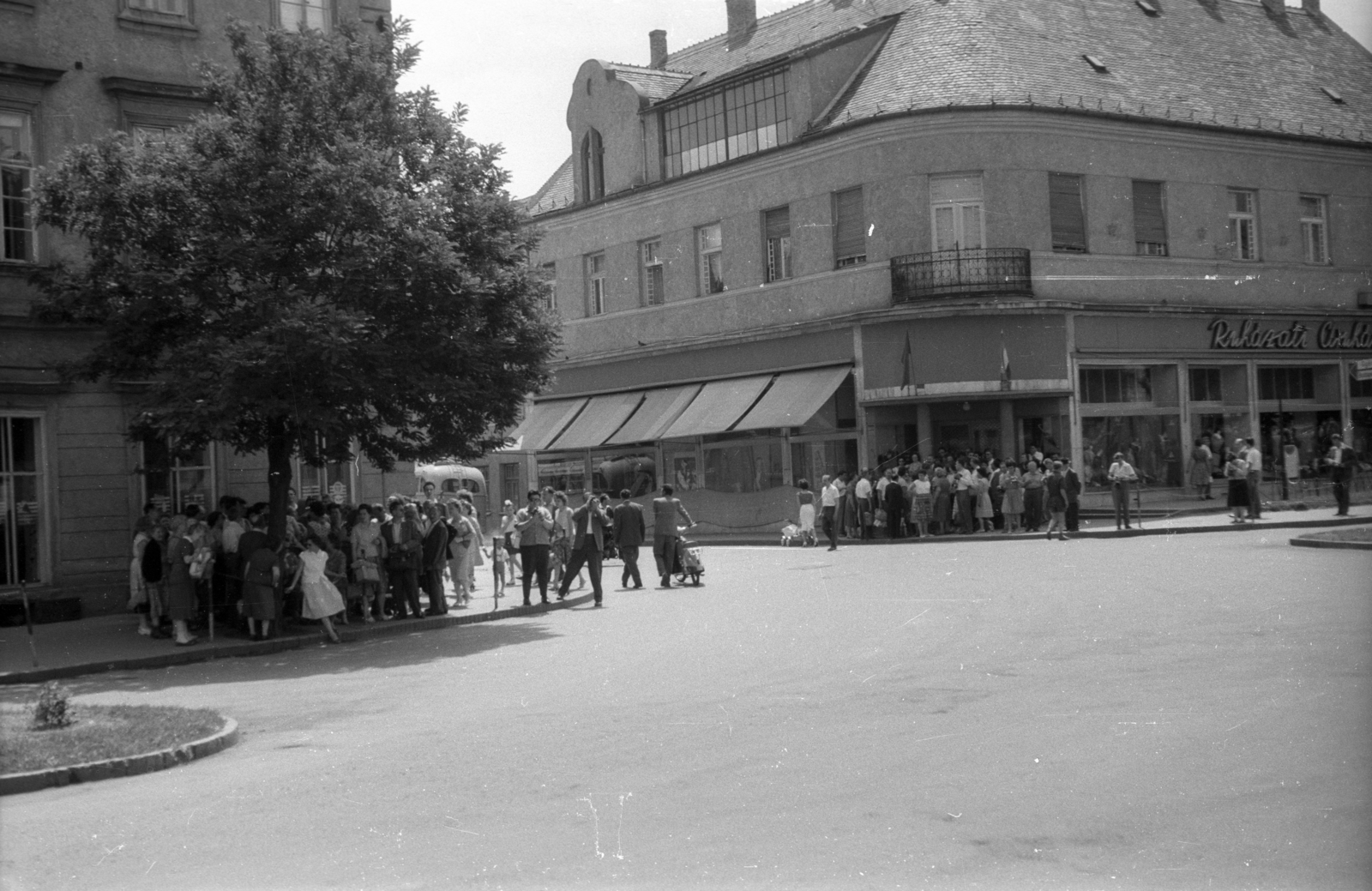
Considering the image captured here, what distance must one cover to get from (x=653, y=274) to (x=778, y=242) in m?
5.48

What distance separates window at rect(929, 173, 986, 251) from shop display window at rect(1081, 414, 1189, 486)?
5.32 m

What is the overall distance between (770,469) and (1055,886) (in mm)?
33892

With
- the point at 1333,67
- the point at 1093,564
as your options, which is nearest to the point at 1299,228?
the point at 1333,67

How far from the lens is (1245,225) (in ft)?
130

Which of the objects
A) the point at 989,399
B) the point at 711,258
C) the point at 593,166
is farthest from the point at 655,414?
the point at 989,399

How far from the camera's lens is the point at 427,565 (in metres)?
22.2

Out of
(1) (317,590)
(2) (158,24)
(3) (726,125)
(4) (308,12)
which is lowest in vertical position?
(1) (317,590)

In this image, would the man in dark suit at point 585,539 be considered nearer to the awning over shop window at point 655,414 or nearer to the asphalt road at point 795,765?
the asphalt road at point 795,765

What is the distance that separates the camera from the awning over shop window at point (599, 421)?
44344 mm

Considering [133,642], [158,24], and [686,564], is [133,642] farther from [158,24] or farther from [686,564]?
[158,24]

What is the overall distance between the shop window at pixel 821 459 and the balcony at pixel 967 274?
13.7 feet

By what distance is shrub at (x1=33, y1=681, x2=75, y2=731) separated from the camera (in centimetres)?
1145

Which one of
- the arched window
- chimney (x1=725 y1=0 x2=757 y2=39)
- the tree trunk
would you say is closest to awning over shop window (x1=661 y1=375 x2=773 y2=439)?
the arched window

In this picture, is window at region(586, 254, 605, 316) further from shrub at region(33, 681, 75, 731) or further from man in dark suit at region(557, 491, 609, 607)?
shrub at region(33, 681, 75, 731)
